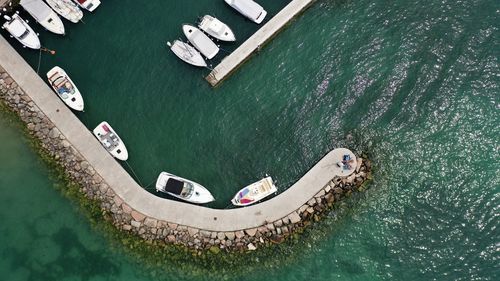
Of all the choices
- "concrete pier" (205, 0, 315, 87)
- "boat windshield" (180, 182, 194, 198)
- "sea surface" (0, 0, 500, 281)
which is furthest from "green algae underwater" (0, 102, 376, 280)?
"concrete pier" (205, 0, 315, 87)

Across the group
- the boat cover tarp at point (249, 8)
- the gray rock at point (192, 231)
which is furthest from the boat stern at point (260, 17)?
the gray rock at point (192, 231)

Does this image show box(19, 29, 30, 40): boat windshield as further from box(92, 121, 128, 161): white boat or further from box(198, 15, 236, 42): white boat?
box(198, 15, 236, 42): white boat

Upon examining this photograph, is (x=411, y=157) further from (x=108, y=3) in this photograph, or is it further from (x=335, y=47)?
(x=108, y=3)

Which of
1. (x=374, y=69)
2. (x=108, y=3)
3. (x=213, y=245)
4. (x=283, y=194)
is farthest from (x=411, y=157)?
(x=108, y=3)

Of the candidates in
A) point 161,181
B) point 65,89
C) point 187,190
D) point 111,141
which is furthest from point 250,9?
point 65,89

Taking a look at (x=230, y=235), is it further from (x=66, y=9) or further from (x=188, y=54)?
(x=66, y=9)

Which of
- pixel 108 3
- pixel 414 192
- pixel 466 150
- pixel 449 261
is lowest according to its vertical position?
pixel 449 261
